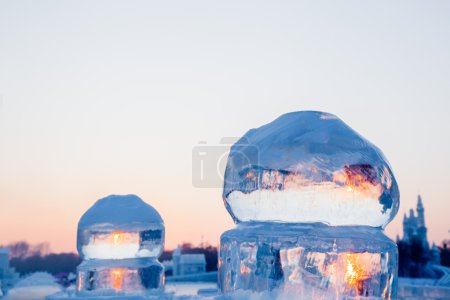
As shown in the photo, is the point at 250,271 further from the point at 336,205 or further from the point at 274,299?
the point at 336,205

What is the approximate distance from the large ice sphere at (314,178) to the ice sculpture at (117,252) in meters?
5.03

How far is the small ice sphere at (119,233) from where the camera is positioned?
7719mm

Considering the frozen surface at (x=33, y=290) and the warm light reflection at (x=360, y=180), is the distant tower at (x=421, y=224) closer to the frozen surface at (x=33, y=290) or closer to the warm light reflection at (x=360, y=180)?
the frozen surface at (x=33, y=290)

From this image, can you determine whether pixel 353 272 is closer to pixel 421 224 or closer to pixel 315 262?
pixel 315 262

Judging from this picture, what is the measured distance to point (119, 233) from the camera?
772 centimetres

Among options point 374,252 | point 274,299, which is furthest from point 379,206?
point 274,299

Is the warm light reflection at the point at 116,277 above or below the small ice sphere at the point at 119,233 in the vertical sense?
below

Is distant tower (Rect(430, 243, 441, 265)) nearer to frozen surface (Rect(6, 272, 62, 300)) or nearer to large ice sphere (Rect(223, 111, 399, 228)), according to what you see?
frozen surface (Rect(6, 272, 62, 300))

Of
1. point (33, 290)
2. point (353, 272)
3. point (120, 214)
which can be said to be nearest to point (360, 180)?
point (353, 272)

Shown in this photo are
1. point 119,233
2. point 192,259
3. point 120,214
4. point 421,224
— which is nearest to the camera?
point 119,233

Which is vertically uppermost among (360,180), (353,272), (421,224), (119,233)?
(360,180)

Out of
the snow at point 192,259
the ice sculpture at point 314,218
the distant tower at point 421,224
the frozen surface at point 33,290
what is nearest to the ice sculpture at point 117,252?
the frozen surface at point 33,290

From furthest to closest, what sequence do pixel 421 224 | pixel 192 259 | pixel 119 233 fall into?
pixel 421 224, pixel 192 259, pixel 119 233

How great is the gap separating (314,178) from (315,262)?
0.41m
